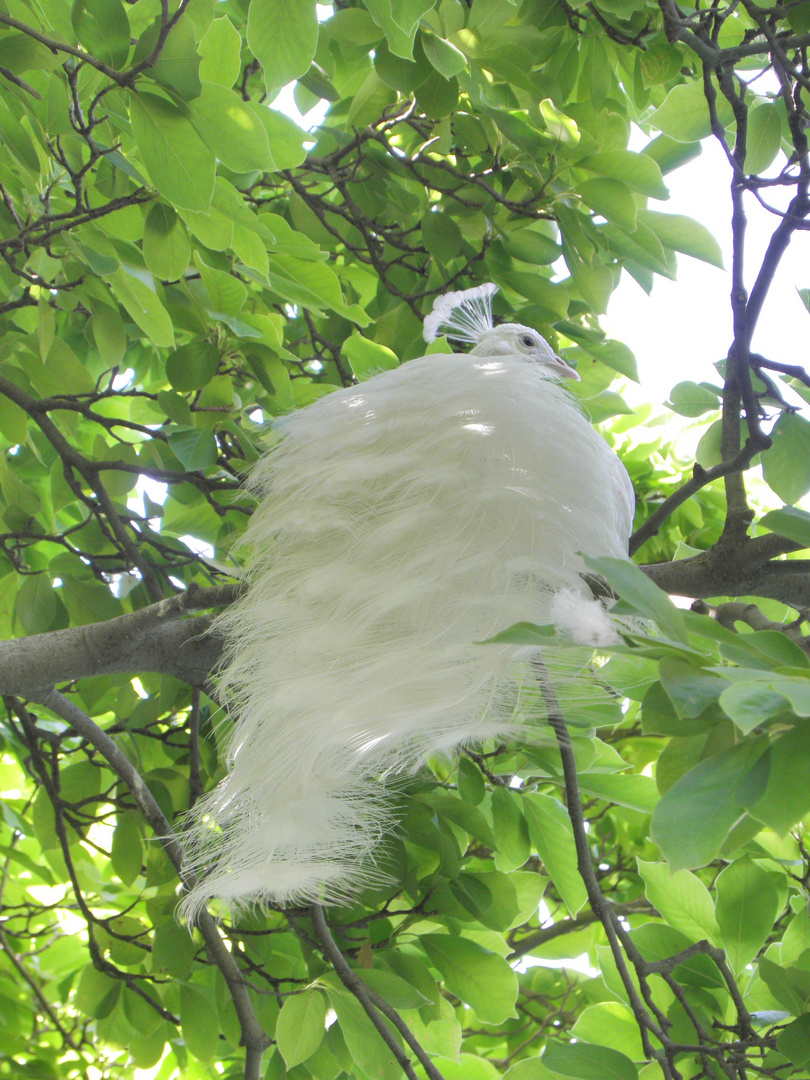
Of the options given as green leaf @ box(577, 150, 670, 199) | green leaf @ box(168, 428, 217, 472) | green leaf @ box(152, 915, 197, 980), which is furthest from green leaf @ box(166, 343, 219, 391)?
green leaf @ box(152, 915, 197, 980)

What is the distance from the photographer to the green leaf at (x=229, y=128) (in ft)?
3.14

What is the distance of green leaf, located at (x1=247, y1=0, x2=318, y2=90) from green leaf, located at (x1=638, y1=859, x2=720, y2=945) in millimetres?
1135

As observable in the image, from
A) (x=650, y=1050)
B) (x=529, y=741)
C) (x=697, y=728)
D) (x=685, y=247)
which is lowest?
(x=650, y=1050)

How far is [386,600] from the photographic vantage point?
0.99m

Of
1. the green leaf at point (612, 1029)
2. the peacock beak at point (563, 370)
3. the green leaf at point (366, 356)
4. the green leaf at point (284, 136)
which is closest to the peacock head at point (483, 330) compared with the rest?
the peacock beak at point (563, 370)

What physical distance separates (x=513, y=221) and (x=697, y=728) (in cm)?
131

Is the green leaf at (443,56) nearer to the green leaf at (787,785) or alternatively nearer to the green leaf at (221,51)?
the green leaf at (221,51)

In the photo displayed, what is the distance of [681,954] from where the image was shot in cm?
117

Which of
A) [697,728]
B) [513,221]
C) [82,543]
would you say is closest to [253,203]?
[513,221]

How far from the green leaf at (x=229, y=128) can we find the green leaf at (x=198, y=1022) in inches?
54.7

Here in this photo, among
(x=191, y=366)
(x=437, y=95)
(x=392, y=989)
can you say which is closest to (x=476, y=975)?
(x=392, y=989)

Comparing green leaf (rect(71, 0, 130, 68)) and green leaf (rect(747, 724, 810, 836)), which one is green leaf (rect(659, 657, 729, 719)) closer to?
green leaf (rect(747, 724, 810, 836))

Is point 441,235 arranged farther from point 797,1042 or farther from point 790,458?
point 797,1042

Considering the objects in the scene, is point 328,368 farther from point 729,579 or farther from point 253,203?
point 729,579
